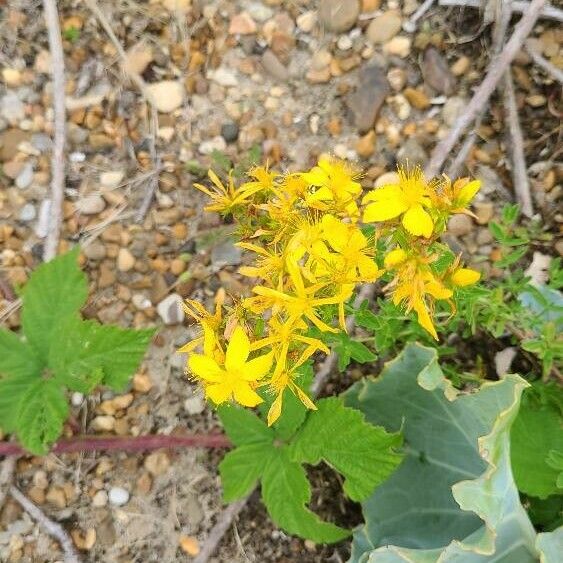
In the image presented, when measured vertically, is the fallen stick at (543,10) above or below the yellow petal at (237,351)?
above

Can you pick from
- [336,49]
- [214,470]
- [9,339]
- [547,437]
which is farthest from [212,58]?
[547,437]

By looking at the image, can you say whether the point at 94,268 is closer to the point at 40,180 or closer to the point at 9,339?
the point at 40,180

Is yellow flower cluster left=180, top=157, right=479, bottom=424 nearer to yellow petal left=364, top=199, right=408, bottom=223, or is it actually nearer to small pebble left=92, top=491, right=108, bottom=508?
yellow petal left=364, top=199, right=408, bottom=223

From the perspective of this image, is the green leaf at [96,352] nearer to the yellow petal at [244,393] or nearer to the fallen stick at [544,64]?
the yellow petal at [244,393]

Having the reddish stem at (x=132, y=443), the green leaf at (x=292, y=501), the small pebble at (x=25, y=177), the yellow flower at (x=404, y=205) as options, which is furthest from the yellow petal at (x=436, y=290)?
the small pebble at (x=25, y=177)

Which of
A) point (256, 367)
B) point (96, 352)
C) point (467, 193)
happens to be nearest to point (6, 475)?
point (96, 352)

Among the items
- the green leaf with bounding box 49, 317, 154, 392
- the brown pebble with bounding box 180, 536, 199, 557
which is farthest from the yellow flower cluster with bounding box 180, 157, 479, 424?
the brown pebble with bounding box 180, 536, 199, 557
